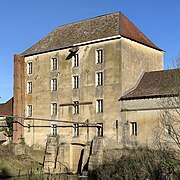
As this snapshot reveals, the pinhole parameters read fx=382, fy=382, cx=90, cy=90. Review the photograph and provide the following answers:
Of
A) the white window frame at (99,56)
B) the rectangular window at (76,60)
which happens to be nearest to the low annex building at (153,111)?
Result: the white window frame at (99,56)

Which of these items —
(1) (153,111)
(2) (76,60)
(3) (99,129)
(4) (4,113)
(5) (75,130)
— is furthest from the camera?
(4) (4,113)

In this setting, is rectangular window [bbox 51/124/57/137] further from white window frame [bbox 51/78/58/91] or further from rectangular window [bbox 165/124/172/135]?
rectangular window [bbox 165/124/172/135]

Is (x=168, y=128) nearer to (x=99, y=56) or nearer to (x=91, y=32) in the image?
(x=99, y=56)

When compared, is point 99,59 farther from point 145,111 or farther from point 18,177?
point 18,177

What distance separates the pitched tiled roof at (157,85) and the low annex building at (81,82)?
742 mm

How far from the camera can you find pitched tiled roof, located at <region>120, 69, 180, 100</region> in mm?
28547

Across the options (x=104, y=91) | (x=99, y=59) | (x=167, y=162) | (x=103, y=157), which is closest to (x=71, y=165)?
(x=103, y=157)

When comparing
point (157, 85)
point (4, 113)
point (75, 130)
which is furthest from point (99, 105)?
point (4, 113)

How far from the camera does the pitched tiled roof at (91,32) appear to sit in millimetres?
34250

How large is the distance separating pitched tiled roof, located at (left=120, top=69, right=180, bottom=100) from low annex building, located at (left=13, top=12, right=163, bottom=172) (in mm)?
742

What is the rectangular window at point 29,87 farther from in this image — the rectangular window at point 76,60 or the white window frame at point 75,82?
the rectangular window at point 76,60

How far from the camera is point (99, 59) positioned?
112 feet

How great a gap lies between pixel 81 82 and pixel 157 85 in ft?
24.1

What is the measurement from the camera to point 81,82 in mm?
35031
